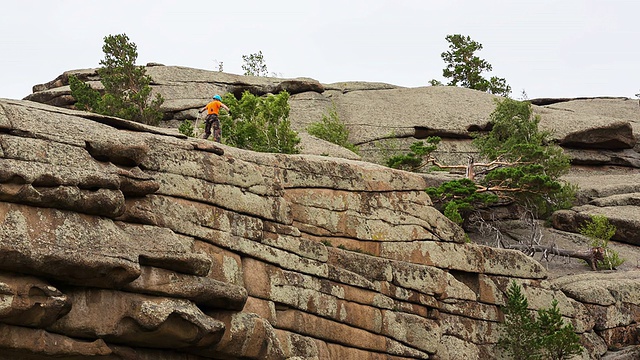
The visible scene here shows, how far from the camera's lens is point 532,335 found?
141 ft

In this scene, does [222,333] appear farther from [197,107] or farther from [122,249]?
[197,107]

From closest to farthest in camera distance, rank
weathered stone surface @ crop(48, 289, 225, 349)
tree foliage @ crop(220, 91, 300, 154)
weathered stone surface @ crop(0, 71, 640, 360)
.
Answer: weathered stone surface @ crop(0, 71, 640, 360)
weathered stone surface @ crop(48, 289, 225, 349)
tree foliage @ crop(220, 91, 300, 154)

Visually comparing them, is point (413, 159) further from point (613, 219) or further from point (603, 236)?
point (613, 219)

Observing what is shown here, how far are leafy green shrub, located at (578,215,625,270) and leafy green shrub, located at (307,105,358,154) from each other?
56.9 feet

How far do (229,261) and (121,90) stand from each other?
34219 mm

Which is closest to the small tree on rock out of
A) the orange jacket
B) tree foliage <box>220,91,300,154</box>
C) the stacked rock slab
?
tree foliage <box>220,91,300,154</box>

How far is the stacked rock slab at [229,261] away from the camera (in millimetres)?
26500

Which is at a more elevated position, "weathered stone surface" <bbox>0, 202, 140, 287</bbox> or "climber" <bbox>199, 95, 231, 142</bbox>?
"climber" <bbox>199, 95, 231, 142</bbox>

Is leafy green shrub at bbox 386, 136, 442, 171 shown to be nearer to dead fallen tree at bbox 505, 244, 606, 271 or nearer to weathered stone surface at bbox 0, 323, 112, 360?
dead fallen tree at bbox 505, 244, 606, 271

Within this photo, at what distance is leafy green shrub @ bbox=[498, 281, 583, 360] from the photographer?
139 feet

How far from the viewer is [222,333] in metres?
29.4

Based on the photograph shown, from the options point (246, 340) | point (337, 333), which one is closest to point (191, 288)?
point (246, 340)

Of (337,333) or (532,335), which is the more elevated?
(337,333)

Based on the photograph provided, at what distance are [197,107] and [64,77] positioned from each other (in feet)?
40.3
